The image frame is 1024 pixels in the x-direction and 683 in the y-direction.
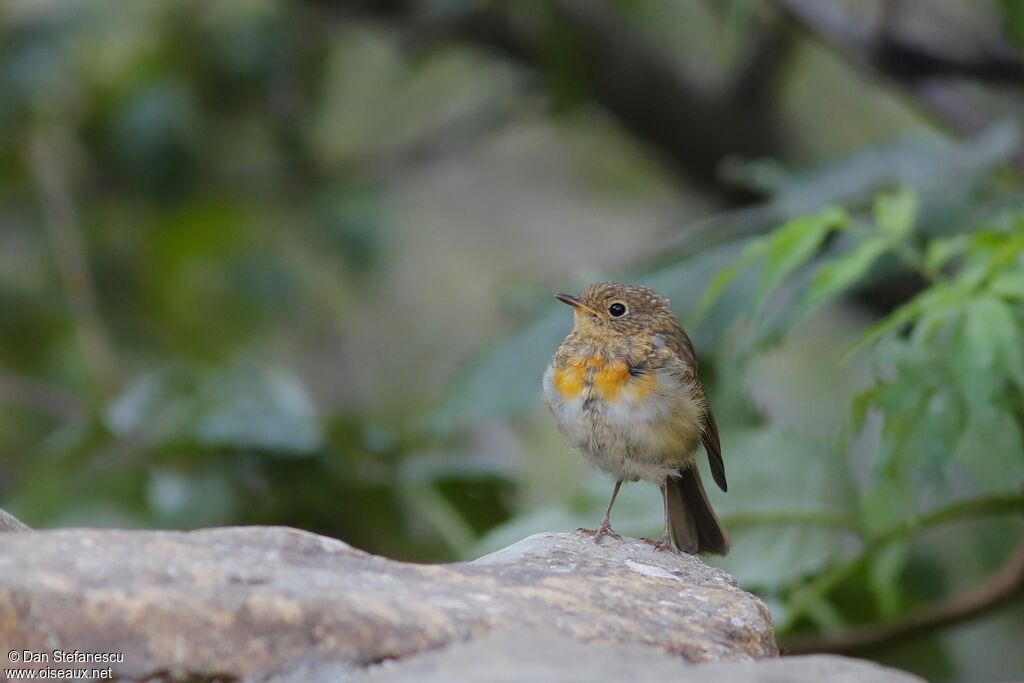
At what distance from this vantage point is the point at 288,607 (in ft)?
6.91

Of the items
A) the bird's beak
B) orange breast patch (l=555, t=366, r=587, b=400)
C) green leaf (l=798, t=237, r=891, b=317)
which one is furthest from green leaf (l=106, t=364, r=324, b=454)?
green leaf (l=798, t=237, r=891, b=317)

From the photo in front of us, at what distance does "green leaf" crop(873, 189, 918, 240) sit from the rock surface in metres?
1.71

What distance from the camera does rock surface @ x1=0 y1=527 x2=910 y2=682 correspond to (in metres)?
2.03

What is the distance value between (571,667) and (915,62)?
4.14 m

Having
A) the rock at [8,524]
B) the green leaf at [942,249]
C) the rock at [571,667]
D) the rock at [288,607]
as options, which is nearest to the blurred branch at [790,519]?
the green leaf at [942,249]

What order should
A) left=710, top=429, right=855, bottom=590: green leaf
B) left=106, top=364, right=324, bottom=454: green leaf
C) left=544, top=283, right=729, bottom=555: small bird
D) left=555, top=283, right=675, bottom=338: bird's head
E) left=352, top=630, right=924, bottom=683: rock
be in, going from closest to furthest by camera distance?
left=352, top=630, right=924, bottom=683: rock < left=544, top=283, right=729, bottom=555: small bird < left=555, top=283, right=675, bottom=338: bird's head < left=710, top=429, right=855, bottom=590: green leaf < left=106, top=364, right=324, bottom=454: green leaf

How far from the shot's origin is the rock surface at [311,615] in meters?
2.03

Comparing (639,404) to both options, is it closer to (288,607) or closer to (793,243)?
(793,243)

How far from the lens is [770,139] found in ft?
21.4

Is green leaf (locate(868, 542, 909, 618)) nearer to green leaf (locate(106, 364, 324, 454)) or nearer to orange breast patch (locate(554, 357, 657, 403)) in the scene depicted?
orange breast patch (locate(554, 357, 657, 403))

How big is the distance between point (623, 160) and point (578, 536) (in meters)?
5.52

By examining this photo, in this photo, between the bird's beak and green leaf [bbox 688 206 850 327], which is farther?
the bird's beak

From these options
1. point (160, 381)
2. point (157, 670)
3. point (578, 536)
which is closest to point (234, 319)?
point (160, 381)

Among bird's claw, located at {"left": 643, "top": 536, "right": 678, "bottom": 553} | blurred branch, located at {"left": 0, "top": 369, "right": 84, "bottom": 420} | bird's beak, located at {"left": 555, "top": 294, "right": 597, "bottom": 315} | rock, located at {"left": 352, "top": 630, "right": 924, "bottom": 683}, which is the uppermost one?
blurred branch, located at {"left": 0, "top": 369, "right": 84, "bottom": 420}
